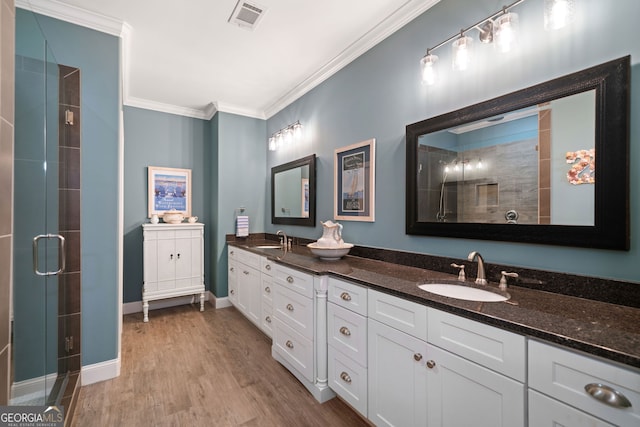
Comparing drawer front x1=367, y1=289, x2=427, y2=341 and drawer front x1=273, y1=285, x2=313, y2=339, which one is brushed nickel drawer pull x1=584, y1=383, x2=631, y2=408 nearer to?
drawer front x1=367, y1=289, x2=427, y2=341

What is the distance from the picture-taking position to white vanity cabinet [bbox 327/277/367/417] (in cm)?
162

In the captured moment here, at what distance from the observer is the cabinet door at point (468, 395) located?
99 cm

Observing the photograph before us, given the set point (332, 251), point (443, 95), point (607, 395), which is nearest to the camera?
point (607, 395)

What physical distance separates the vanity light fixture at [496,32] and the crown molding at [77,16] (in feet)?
7.55

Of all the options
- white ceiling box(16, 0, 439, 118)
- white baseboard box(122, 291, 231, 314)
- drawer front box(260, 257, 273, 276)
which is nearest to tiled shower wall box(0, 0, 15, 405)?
white ceiling box(16, 0, 439, 118)

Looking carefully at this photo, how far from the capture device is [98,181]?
2.22 m

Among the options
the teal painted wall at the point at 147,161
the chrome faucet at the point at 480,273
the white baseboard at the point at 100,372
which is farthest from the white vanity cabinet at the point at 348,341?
the teal painted wall at the point at 147,161

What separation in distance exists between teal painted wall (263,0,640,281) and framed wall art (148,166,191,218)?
1.92 m

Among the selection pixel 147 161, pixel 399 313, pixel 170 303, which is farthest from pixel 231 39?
pixel 170 303

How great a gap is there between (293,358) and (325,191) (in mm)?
1536

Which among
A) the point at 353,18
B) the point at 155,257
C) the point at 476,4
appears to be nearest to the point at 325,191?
the point at 353,18

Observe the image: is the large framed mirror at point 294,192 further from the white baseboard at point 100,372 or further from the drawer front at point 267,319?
the white baseboard at point 100,372

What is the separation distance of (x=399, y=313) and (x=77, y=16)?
A: 2958 mm

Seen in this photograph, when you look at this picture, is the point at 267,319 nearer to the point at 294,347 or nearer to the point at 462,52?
the point at 294,347
